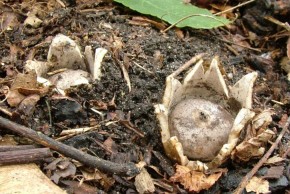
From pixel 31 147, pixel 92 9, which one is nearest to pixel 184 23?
pixel 92 9

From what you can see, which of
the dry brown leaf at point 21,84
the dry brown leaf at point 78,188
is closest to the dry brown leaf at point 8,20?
the dry brown leaf at point 21,84

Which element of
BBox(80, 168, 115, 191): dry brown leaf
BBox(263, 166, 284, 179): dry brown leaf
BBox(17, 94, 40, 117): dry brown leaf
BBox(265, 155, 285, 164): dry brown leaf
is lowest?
BBox(80, 168, 115, 191): dry brown leaf

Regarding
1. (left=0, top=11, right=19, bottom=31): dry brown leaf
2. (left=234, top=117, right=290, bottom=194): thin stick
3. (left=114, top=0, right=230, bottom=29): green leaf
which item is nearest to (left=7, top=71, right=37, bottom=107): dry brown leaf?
(left=0, top=11, right=19, bottom=31): dry brown leaf

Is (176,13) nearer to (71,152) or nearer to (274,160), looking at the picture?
(274,160)

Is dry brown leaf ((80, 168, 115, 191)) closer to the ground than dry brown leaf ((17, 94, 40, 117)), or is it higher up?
closer to the ground

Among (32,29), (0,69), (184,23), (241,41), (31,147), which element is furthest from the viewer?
(241,41)

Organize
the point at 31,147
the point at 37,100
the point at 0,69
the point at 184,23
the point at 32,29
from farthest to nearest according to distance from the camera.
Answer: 1. the point at 184,23
2. the point at 32,29
3. the point at 0,69
4. the point at 37,100
5. the point at 31,147

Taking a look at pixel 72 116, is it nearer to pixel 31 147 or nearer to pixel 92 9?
pixel 31 147

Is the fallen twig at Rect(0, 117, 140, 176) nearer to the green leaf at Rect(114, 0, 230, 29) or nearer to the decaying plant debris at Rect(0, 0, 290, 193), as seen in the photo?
the decaying plant debris at Rect(0, 0, 290, 193)
